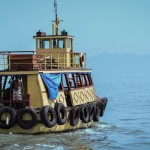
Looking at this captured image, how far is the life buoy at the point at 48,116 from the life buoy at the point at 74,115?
1538 mm

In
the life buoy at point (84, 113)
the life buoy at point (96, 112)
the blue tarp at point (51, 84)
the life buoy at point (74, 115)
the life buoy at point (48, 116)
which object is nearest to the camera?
the life buoy at point (48, 116)

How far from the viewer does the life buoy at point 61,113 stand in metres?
24.1

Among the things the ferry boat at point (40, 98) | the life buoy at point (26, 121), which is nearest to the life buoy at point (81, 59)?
the ferry boat at point (40, 98)

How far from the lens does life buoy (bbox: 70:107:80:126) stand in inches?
993

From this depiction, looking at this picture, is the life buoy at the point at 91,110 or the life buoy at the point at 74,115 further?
the life buoy at the point at 91,110

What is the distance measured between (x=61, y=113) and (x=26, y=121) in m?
2.09

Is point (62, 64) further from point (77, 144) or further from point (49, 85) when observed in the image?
point (77, 144)

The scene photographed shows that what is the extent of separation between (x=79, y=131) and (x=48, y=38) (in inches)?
231

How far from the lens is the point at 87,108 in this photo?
1054 inches

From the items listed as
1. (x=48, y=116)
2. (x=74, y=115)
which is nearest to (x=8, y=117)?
(x=48, y=116)

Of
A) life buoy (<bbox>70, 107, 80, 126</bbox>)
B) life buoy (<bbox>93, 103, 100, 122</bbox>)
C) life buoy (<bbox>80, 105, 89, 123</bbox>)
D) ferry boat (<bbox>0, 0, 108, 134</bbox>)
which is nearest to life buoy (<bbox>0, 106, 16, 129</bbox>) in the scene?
ferry boat (<bbox>0, 0, 108, 134</bbox>)

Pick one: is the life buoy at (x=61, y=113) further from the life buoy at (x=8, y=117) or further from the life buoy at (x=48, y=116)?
the life buoy at (x=8, y=117)

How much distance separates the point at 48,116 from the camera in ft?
77.2

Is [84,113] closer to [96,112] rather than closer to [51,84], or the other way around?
[96,112]
